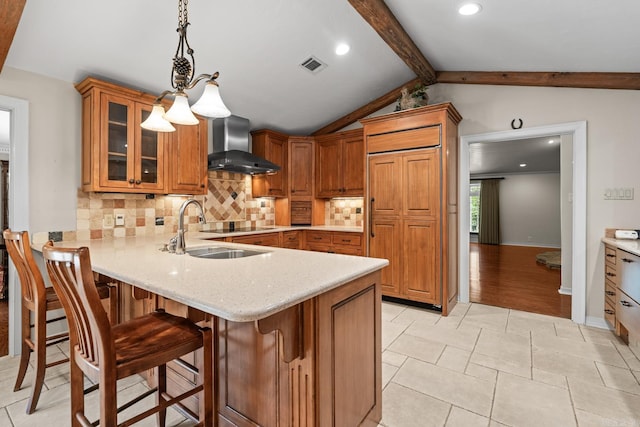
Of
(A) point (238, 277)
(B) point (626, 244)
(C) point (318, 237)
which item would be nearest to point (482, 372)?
(B) point (626, 244)

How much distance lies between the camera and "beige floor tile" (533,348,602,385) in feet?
6.77

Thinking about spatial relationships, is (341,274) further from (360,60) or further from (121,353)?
(360,60)

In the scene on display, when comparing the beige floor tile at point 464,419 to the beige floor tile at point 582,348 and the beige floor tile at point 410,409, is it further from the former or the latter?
the beige floor tile at point 582,348

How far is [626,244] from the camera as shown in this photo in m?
2.40

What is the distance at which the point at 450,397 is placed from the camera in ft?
6.10

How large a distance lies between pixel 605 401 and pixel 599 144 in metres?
2.34

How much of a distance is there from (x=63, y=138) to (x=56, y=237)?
87 cm

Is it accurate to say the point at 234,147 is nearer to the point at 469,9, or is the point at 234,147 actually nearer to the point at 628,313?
the point at 469,9

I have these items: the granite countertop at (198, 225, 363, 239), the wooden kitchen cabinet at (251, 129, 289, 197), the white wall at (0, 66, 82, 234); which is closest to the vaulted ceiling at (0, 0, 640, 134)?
the white wall at (0, 66, 82, 234)

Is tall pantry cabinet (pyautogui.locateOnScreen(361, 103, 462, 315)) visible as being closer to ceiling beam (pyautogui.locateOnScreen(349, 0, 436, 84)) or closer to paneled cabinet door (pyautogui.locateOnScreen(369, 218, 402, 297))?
paneled cabinet door (pyautogui.locateOnScreen(369, 218, 402, 297))

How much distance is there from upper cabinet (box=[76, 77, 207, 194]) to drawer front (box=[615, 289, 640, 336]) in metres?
3.98

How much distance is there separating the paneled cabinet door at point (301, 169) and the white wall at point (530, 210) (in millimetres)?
7693

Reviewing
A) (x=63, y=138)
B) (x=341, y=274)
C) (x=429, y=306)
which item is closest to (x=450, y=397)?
(x=341, y=274)

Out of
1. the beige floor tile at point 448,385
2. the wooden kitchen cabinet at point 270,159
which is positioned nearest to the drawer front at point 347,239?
the wooden kitchen cabinet at point 270,159
